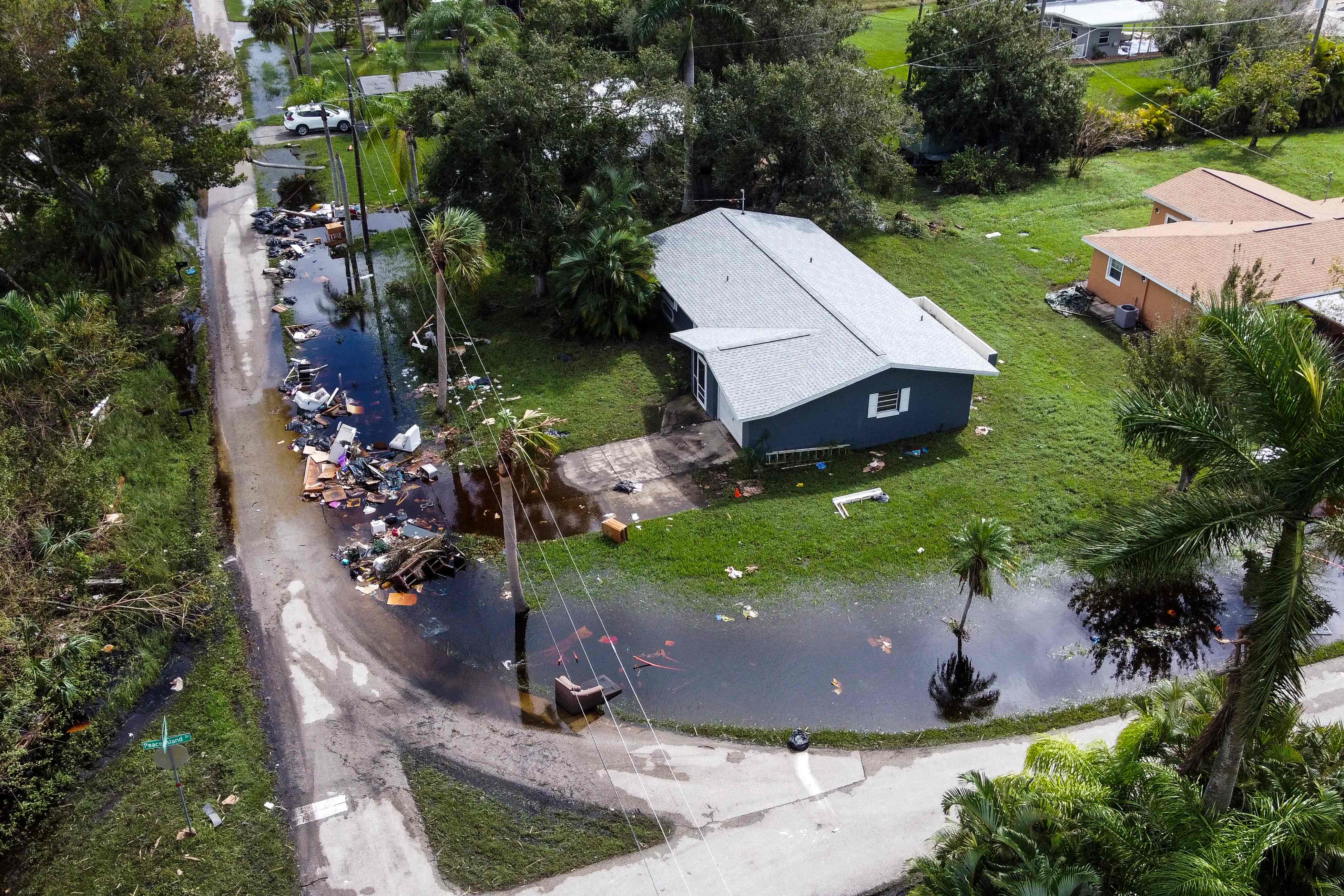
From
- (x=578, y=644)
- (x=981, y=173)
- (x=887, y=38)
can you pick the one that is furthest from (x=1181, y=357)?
(x=887, y=38)

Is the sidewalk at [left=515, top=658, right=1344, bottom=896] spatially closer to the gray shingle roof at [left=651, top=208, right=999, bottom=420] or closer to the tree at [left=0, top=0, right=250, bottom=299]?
the gray shingle roof at [left=651, top=208, right=999, bottom=420]

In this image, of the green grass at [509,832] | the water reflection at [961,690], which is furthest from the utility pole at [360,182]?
the water reflection at [961,690]

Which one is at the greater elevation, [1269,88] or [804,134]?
[1269,88]

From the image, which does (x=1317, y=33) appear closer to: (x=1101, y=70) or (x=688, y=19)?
(x=1101, y=70)

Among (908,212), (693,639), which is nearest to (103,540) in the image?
(693,639)

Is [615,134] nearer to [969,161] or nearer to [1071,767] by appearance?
[969,161]

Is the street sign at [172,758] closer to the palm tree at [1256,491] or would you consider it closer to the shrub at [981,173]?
the palm tree at [1256,491]

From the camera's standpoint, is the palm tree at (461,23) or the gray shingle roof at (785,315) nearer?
the gray shingle roof at (785,315)
